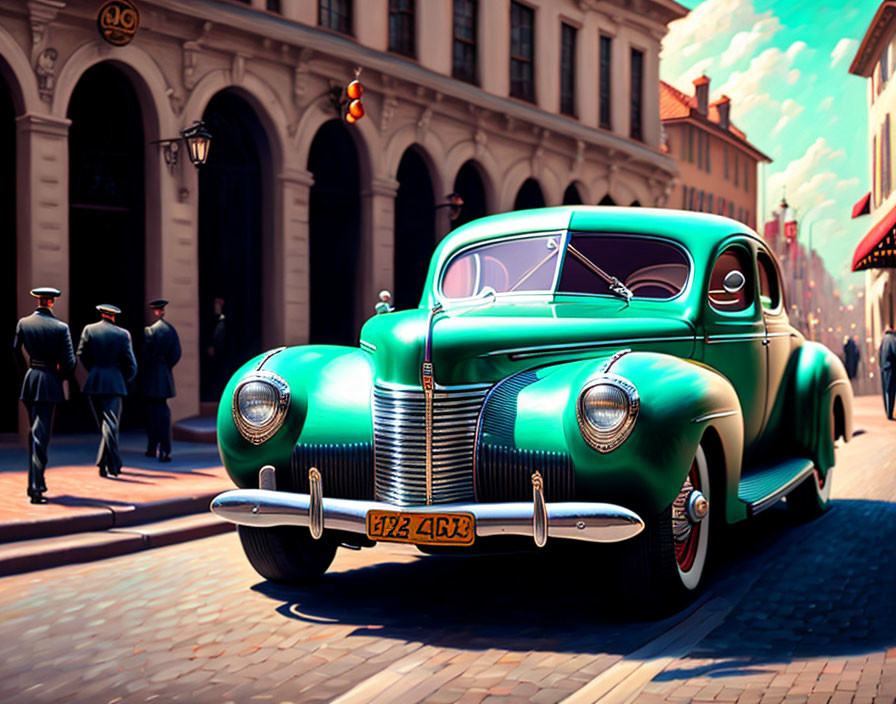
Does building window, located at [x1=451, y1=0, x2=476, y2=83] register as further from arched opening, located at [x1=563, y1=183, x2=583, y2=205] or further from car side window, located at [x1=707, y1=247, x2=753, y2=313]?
car side window, located at [x1=707, y1=247, x2=753, y2=313]

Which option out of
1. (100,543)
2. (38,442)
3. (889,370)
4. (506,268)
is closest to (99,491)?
(38,442)

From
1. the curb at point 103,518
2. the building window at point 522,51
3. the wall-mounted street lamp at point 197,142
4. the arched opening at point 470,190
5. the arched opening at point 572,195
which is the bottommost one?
the curb at point 103,518

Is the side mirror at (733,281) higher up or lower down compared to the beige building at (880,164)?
lower down

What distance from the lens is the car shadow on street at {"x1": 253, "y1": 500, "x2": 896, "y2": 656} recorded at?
4742 millimetres

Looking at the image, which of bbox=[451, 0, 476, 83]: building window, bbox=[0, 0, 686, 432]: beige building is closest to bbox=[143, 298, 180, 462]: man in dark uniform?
bbox=[0, 0, 686, 432]: beige building

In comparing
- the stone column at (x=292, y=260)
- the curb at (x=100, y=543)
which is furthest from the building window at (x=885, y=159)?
the curb at (x=100, y=543)

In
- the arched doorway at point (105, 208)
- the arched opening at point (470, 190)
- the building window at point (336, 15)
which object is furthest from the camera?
the arched opening at point (470, 190)

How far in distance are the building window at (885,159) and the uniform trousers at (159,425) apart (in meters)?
28.9

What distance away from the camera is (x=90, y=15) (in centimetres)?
1498

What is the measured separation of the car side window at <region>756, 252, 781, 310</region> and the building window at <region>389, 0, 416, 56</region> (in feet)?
47.1

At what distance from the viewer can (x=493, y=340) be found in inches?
199

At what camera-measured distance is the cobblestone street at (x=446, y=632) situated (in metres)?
4.11

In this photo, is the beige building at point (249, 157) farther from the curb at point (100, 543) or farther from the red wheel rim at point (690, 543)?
the red wheel rim at point (690, 543)

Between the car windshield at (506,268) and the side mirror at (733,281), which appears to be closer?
the side mirror at (733,281)
